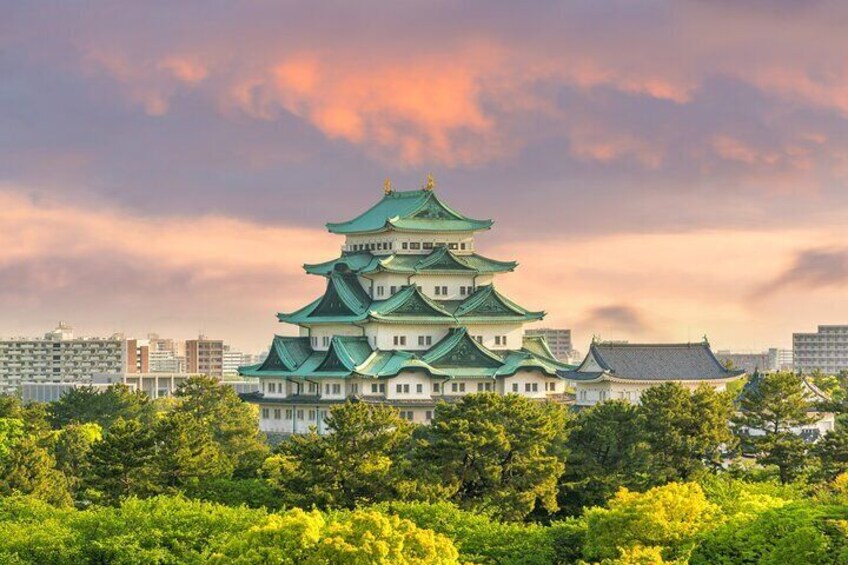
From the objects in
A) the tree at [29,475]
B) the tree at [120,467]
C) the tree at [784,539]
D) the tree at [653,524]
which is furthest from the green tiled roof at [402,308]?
the tree at [784,539]

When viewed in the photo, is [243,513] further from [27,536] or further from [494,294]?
[494,294]

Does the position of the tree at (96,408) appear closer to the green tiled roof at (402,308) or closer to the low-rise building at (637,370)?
the green tiled roof at (402,308)

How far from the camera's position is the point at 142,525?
57406 millimetres

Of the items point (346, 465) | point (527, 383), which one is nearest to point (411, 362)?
point (527, 383)

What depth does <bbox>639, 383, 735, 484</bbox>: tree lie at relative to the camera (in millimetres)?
70938

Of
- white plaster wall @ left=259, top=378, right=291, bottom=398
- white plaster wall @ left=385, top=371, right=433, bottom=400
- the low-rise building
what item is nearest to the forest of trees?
white plaster wall @ left=385, top=371, right=433, bottom=400

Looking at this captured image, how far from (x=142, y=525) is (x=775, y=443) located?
101 feet

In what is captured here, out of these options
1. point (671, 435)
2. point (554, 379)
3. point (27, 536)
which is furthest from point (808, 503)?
point (554, 379)

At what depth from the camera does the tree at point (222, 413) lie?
91.4 m

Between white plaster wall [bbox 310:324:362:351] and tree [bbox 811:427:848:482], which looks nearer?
tree [bbox 811:427:848:482]

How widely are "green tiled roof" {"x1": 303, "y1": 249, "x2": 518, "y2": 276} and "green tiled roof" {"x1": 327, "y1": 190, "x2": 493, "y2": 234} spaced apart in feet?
5.35

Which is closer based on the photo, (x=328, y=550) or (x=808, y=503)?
(x=328, y=550)

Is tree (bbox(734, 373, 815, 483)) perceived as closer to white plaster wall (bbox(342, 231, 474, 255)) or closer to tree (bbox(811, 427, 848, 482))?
tree (bbox(811, 427, 848, 482))

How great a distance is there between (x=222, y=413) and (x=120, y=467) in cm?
2932
